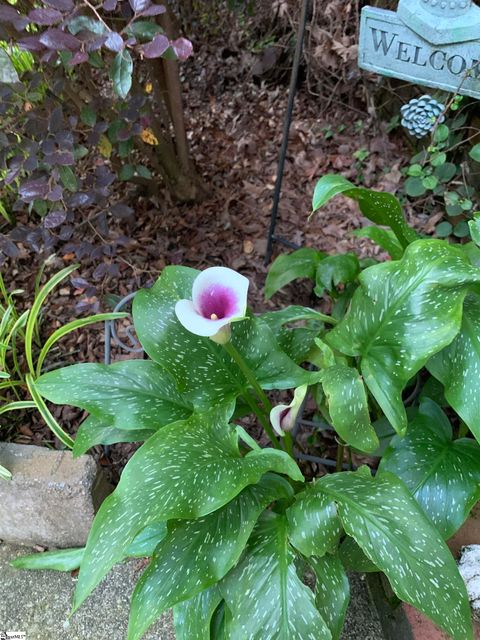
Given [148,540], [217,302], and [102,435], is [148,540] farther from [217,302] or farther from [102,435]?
[217,302]

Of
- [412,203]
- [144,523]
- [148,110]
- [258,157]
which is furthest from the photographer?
[258,157]

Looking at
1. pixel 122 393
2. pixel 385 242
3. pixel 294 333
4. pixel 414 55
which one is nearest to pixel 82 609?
pixel 122 393

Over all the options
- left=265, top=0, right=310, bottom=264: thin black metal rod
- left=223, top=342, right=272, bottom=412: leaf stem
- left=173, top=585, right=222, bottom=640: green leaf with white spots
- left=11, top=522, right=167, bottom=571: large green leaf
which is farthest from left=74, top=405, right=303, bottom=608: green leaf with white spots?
left=265, top=0, right=310, bottom=264: thin black metal rod

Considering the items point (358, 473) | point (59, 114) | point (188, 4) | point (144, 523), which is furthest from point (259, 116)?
point (144, 523)

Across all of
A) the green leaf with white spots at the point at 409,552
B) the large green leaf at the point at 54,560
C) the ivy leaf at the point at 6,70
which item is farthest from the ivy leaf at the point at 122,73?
the large green leaf at the point at 54,560

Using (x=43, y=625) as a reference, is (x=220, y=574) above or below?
above

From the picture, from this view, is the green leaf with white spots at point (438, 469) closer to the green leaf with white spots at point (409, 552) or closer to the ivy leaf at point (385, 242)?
the green leaf with white spots at point (409, 552)

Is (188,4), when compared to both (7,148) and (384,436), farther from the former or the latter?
(384,436)
